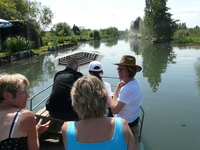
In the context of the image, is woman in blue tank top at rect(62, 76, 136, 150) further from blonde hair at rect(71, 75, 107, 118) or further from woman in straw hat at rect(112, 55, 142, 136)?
woman in straw hat at rect(112, 55, 142, 136)

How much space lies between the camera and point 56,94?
108 inches

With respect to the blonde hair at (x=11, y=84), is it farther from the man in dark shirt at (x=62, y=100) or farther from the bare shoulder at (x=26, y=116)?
the man in dark shirt at (x=62, y=100)

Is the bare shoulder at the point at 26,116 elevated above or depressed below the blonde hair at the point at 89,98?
below

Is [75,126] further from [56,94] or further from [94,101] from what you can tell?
[56,94]

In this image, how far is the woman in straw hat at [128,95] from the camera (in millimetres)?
2430

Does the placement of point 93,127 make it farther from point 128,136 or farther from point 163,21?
point 163,21

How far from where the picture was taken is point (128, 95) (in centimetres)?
243

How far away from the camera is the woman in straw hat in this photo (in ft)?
7.97

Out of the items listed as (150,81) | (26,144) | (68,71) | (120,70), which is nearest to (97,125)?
(26,144)

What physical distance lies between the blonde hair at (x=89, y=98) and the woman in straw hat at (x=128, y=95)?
1061mm

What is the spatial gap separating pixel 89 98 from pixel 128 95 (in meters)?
1.19

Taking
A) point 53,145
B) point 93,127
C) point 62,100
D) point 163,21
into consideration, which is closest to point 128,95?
point 62,100

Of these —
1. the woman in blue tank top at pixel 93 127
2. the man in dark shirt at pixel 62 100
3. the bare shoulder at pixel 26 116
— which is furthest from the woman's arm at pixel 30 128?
the man in dark shirt at pixel 62 100

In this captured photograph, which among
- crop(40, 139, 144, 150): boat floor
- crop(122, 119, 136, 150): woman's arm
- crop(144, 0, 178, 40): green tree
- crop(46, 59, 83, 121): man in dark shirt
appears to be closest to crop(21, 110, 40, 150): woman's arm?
crop(122, 119, 136, 150): woman's arm
